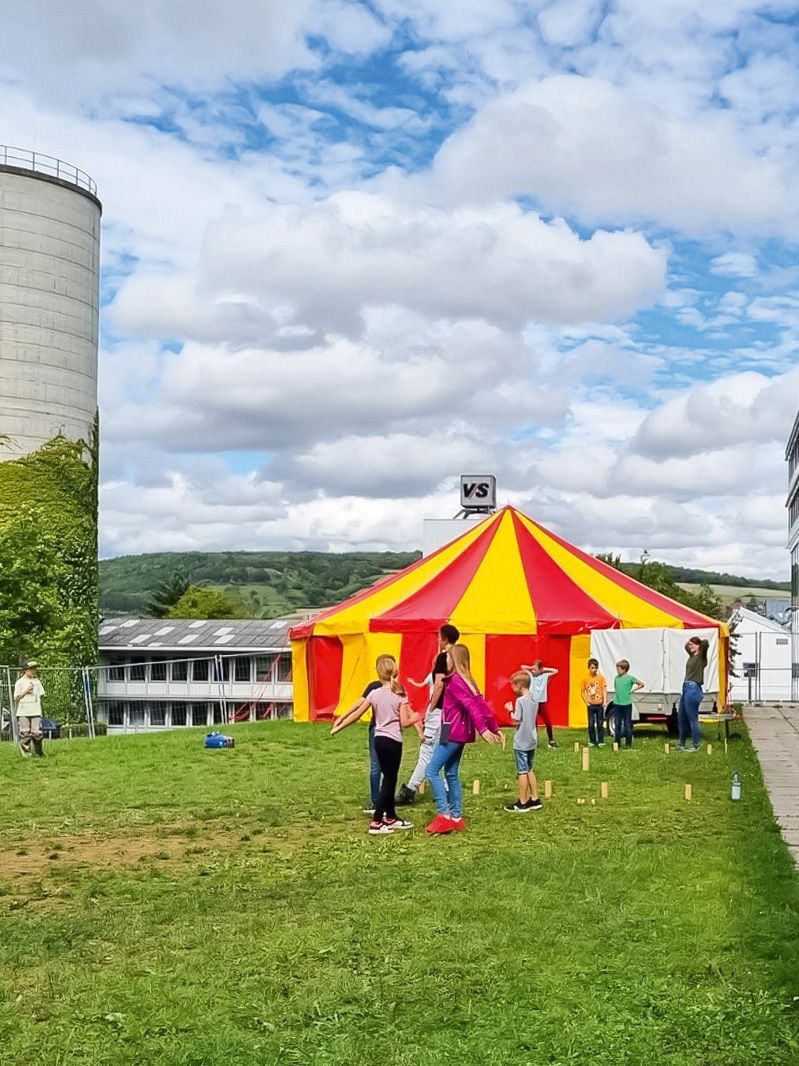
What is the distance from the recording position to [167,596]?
12162 cm

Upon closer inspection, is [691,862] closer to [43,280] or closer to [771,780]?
[771,780]

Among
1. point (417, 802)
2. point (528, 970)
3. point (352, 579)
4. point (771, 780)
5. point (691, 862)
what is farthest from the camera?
point (352, 579)

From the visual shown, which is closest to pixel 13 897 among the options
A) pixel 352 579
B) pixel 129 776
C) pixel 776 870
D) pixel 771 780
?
pixel 776 870

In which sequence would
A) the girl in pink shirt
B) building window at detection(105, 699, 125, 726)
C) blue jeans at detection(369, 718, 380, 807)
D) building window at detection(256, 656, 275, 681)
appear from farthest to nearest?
building window at detection(256, 656, 275, 681), building window at detection(105, 699, 125, 726), blue jeans at detection(369, 718, 380, 807), the girl in pink shirt

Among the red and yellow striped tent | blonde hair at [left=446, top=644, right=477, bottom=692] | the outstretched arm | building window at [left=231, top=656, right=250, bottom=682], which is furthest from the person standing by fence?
building window at [left=231, top=656, right=250, bottom=682]

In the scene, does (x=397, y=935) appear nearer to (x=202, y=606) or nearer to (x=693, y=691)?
(x=693, y=691)

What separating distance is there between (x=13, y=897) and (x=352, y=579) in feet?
608

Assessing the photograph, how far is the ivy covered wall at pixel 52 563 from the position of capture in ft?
149

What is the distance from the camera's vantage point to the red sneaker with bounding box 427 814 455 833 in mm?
11602

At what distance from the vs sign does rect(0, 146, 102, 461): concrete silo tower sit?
55.0ft

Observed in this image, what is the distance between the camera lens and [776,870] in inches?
369

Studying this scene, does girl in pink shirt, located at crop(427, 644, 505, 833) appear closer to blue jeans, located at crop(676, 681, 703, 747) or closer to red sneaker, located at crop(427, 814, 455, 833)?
red sneaker, located at crop(427, 814, 455, 833)

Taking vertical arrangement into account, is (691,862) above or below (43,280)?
below

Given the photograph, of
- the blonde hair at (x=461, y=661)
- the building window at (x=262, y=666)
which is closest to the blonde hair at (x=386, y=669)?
the blonde hair at (x=461, y=661)
